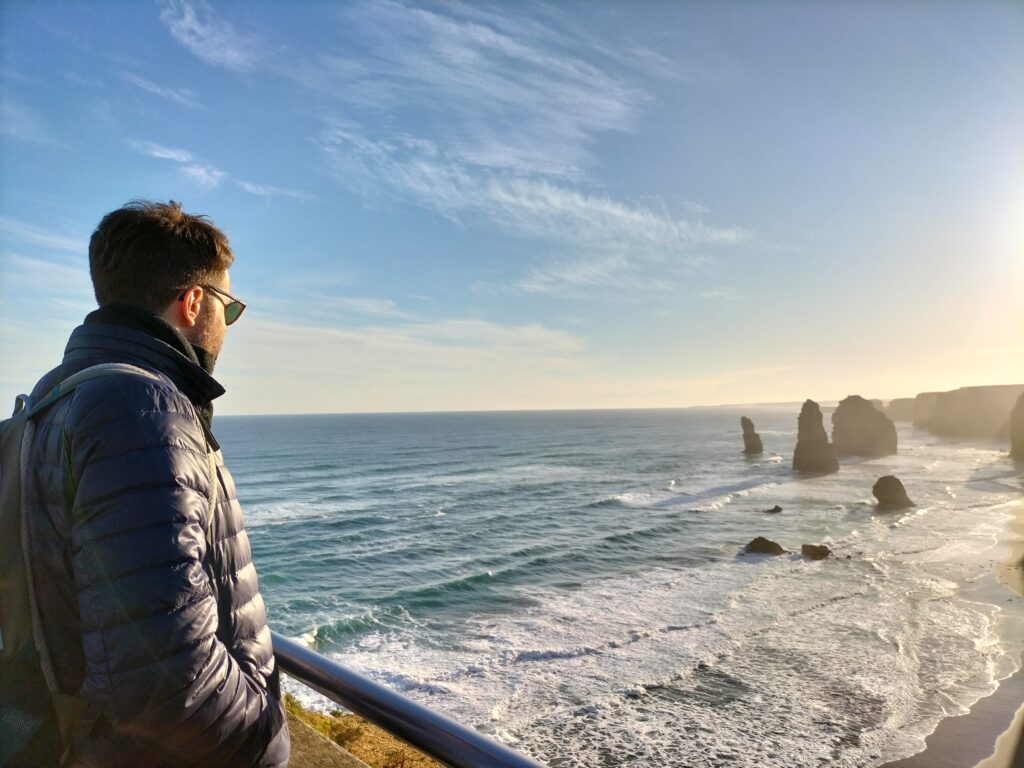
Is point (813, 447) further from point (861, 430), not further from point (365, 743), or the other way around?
point (365, 743)

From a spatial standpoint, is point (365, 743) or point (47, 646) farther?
point (365, 743)

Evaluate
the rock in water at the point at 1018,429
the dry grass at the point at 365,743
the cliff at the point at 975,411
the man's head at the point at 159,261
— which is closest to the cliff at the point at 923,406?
the cliff at the point at 975,411

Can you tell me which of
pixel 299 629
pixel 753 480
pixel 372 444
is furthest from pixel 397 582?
pixel 372 444

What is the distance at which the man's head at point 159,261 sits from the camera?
1.66 metres

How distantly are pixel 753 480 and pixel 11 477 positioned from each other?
60.4 meters

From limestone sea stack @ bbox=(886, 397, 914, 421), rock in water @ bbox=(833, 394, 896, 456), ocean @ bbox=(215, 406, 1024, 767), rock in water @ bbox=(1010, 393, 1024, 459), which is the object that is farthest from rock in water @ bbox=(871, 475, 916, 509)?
limestone sea stack @ bbox=(886, 397, 914, 421)

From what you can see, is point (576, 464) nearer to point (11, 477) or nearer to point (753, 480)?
point (753, 480)

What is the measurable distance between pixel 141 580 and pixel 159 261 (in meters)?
0.88

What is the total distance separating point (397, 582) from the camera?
2539cm

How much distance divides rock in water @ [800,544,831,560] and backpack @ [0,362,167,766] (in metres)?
30.8

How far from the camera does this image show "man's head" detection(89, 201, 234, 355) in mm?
1664

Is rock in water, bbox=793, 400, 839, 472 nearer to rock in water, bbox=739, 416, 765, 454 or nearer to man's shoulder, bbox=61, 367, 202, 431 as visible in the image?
rock in water, bbox=739, 416, 765, 454

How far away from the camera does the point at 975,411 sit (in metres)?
97.0

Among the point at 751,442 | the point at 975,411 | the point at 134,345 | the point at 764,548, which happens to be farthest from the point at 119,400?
the point at 975,411
